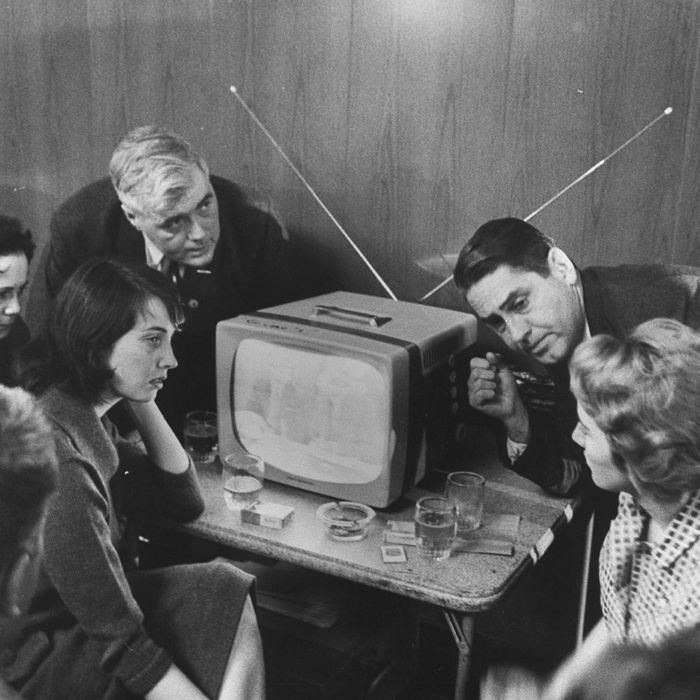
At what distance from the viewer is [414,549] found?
1.74 meters

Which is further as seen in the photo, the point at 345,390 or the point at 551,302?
the point at 345,390

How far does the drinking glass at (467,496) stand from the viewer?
180 cm

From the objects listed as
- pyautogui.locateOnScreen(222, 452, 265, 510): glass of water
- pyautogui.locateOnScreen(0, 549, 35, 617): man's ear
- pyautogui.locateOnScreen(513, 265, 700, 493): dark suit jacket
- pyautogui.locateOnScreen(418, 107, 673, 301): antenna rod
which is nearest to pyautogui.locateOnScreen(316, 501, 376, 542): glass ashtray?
pyautogui.locateOnScreen(222, 452, 265, 510): glass of water

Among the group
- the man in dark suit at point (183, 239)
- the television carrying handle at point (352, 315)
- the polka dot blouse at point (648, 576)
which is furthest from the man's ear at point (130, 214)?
the polka dot blouse at point (648, 576)

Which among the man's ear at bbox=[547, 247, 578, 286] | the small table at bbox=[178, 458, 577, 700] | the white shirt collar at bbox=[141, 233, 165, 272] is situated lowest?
the small table at bbox=[178, 458, 577, 700]

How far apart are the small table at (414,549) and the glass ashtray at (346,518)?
0.05 feet

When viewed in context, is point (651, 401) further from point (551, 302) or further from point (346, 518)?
point (346, 518)

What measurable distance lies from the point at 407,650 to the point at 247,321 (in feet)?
2.99

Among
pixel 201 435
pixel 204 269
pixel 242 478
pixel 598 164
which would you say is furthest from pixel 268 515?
pixel 598 164

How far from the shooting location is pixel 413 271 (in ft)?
5.76

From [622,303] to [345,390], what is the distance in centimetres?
54

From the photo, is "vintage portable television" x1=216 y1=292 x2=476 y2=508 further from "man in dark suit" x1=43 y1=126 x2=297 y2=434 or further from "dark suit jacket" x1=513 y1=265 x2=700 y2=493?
"dark suit jacket" x1=513 y1=265 x2=700 y2=493

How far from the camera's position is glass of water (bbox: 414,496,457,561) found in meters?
1.71

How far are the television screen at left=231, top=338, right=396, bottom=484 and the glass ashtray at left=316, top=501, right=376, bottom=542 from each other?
0.05 m
